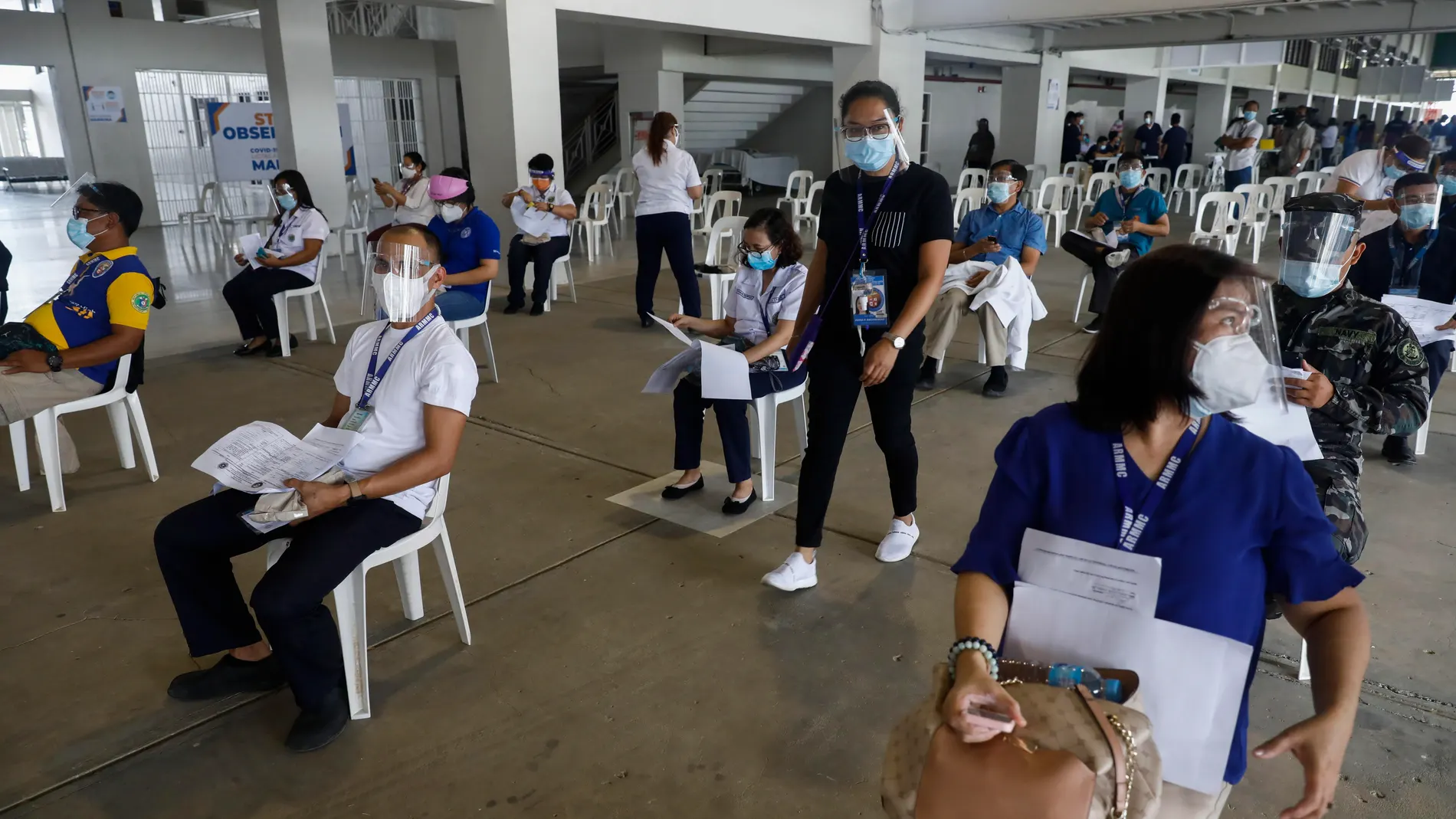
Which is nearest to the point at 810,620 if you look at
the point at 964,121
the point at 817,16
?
the point at 817,16

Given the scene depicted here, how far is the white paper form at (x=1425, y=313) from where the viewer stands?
336 cm

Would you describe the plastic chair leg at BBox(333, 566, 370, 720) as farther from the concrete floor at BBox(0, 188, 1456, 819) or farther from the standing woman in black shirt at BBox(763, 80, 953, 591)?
the standing woman in black shirt at BBox(763, 80, 953, 591)

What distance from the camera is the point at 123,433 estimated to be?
369 centimetres

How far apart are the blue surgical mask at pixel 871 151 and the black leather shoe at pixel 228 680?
1.97 metres

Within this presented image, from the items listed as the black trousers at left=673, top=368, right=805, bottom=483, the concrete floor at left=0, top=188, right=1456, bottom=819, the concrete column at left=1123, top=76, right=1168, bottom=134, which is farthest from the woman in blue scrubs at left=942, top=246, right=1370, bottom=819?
the concrete column at left=1123, top=76, right=1168, bottom=134

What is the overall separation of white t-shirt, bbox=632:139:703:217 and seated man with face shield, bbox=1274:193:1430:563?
4237 millimetres

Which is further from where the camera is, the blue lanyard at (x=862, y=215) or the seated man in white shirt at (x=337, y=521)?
the blue lanyard at (x=862, y=215)

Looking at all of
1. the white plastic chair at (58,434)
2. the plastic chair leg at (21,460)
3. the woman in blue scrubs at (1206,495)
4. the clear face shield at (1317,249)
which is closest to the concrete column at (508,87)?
the white plastic chair at (58,434)

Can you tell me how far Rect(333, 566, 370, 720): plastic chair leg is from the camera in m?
2.12

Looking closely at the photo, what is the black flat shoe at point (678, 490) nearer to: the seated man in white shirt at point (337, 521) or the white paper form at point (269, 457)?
the seated man in white shirt at point (337, 521)

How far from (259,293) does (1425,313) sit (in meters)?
5.77

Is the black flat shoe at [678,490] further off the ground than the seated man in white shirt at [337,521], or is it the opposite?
the seated man in white shirt at [337,521]

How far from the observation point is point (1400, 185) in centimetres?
363

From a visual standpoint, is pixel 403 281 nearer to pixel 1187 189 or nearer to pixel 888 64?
pixel 888 64
